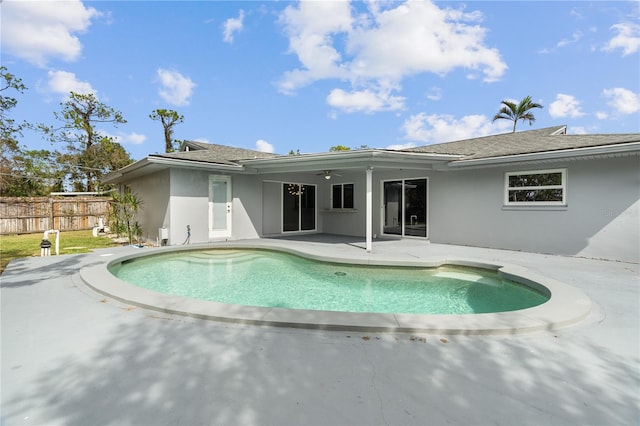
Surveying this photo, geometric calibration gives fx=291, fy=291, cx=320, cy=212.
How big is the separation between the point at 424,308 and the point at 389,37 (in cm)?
1109

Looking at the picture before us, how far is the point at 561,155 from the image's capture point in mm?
6930

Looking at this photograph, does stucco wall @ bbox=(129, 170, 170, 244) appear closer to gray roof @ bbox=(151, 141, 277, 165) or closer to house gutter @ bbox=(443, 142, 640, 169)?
gray roof @ bbox=(151, 141, 277, 165)

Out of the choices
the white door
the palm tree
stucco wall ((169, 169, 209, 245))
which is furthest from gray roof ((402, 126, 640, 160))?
the palm tree

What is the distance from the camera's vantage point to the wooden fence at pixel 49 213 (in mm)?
13211

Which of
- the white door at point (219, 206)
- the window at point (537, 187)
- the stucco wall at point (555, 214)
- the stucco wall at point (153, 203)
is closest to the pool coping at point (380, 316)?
the stucco wall at point (555, 214)

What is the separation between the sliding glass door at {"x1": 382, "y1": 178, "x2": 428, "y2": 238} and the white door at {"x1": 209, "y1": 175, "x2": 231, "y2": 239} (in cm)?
589

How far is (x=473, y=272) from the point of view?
6641 mm

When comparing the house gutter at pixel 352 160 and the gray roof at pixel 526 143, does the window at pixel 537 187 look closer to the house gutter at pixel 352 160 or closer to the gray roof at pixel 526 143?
the gray roof at pixel 526 143

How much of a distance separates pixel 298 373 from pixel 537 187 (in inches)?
344

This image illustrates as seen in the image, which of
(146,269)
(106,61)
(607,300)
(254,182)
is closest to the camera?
(607,300)

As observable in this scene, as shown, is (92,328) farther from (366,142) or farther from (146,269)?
(366,142)

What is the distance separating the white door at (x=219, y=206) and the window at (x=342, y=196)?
181 inches

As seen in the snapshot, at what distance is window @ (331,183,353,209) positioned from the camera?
488 inches

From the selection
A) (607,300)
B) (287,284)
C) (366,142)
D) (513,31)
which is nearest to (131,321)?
(287,284)
